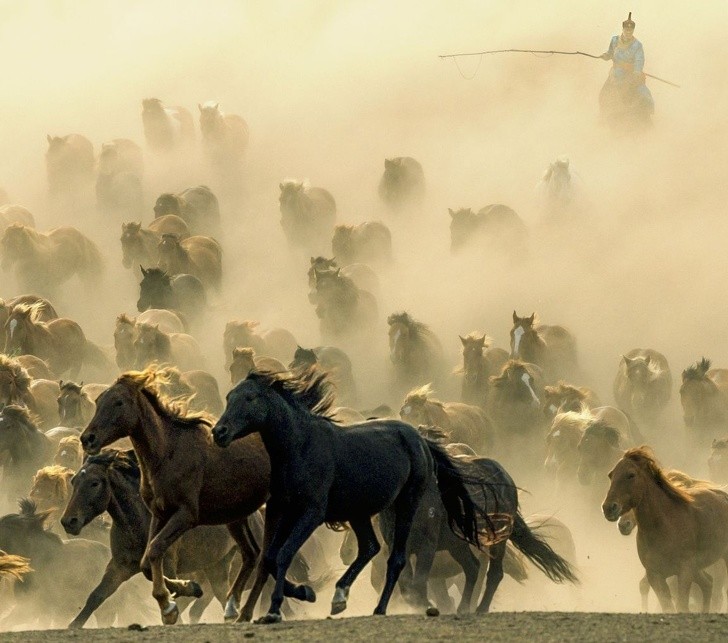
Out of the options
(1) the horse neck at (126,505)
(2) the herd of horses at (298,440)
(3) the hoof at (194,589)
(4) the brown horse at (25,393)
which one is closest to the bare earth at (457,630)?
(2) the herd of horses at (298,440)

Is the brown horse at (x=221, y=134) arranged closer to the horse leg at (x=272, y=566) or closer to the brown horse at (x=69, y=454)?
the brown horse at (x=69, y=454)

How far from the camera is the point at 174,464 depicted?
10758 millimetres

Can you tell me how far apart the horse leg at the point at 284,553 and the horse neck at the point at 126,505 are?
53.9 inches

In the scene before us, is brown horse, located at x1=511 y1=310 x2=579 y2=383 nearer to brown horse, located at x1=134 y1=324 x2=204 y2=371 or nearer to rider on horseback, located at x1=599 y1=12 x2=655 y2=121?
brown horse, located at x1=134 y1=324 x2=204 y2=371

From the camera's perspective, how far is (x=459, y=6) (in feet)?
224

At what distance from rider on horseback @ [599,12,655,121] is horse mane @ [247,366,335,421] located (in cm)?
2782

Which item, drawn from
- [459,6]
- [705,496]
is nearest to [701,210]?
[459,6]

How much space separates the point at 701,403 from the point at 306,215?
15596mm

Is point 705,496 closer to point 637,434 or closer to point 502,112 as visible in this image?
point 637,434

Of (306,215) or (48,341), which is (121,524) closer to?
(48,341)

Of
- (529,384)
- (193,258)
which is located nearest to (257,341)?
(193,258)

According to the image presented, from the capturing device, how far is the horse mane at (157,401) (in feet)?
35.7

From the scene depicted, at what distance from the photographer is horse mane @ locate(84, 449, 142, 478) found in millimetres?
11844

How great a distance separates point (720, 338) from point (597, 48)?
25.3 meters
